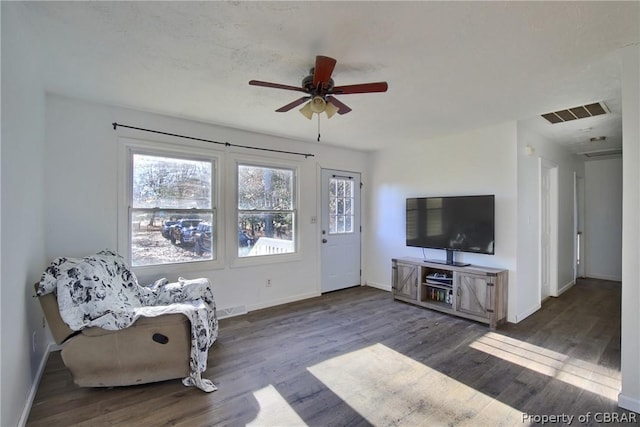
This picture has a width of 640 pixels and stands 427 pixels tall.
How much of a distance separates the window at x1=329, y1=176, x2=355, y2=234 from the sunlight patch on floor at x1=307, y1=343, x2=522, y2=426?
258cm

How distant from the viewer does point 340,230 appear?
5156 millimetres

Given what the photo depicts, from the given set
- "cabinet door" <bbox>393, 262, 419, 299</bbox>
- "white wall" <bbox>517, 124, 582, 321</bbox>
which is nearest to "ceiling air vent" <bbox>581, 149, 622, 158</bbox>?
"white wall" <bbox>517, 124, 582, 321</bbox>

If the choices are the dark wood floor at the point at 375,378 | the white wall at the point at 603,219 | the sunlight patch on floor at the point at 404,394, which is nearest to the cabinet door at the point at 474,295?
the dark wood floor at the point at 375,378

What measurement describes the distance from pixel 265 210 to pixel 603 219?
6.56 meters

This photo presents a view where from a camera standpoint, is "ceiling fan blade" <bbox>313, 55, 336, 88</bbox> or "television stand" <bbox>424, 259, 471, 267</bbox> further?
"television stand" <bbox>424, 259, 471, 267</bbox>

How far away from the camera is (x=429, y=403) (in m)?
2.11

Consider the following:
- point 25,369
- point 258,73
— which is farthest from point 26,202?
point 258,73

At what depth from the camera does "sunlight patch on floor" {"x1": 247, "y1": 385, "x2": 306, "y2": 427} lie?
1.91 meters

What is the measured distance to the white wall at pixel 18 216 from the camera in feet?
5.26

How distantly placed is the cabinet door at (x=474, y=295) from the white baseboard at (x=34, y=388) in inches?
162

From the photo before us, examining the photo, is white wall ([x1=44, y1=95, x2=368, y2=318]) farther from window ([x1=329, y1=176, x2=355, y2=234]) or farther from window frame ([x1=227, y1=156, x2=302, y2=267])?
window ([x1=329, y1=176, x2=355, y2=234])

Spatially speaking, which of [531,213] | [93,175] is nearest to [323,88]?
[93,175]

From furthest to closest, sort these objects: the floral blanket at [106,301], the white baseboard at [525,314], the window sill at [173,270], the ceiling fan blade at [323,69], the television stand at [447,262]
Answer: the television stand at [447,262] → the white baseboard at [525,314] → the window sill at [173,270] → the floral blanket at [106,301] → the ceiling fan blade at [323,69]

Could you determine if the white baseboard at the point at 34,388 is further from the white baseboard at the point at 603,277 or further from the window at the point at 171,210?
the white baseboard at the point at 603,277
